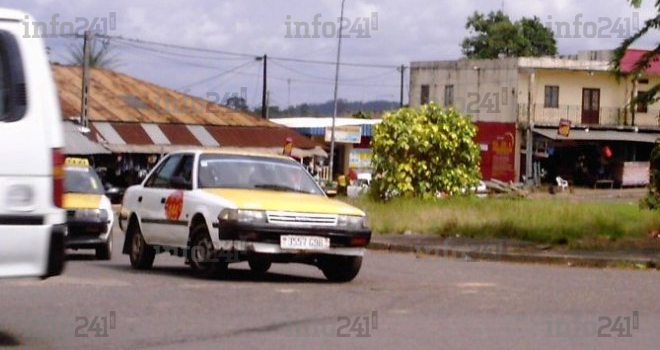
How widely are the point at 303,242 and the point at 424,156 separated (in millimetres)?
20639

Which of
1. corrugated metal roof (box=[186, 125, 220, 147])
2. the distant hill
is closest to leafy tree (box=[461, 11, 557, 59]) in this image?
the distant hill

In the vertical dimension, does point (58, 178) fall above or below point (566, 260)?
above

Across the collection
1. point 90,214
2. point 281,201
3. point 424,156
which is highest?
point 424,156

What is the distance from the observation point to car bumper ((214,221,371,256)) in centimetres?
1366

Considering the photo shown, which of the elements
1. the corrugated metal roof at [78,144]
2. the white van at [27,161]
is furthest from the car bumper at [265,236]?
the corrugated metal roof at [78,144]

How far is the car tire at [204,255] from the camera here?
14.3m

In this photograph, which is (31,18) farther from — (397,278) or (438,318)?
(397,278)

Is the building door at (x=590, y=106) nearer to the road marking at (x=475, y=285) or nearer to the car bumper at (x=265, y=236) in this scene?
the road marking at (x=475, y=285)

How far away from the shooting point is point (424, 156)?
3419cm

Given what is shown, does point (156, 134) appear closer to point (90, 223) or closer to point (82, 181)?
point (82, 181)

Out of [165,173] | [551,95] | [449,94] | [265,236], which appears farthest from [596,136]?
[265,236]

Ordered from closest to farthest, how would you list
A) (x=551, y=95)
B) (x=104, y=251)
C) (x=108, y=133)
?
(x=104, y=251) → (x=108, y=133) → (x=551, y=95)

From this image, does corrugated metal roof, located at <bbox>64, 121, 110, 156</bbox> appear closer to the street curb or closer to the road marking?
the street curb

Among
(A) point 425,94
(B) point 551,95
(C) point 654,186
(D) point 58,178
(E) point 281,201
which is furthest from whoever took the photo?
(A) point 425,94
